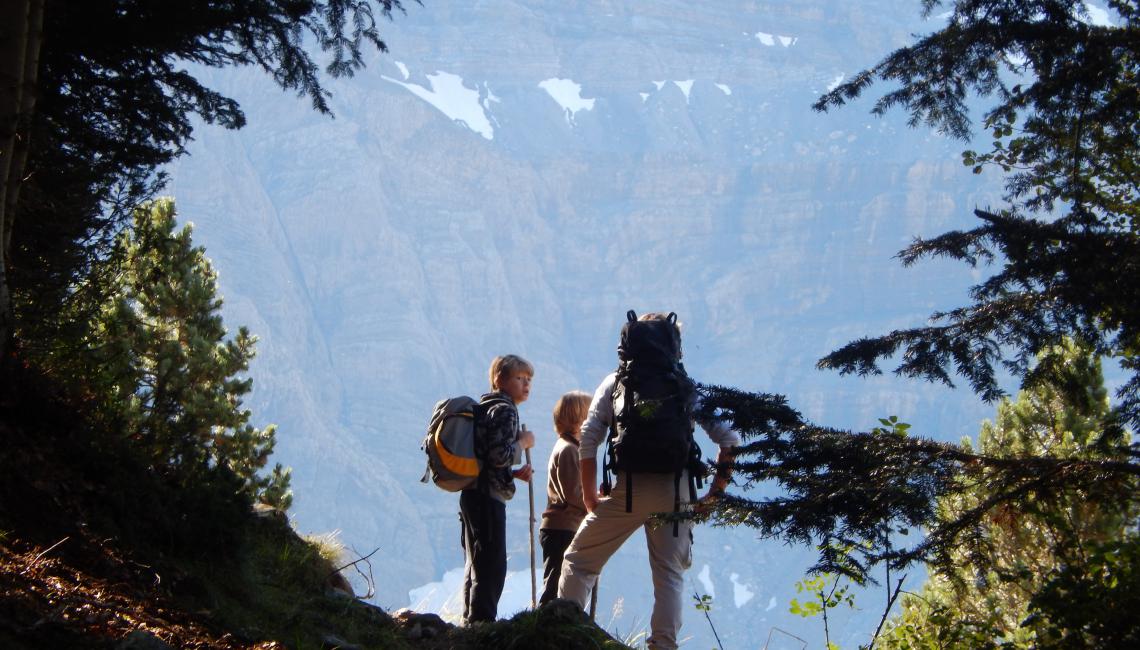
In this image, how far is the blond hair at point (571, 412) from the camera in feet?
17.3

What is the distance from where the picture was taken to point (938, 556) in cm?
275

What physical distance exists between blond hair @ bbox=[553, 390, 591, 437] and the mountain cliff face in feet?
380

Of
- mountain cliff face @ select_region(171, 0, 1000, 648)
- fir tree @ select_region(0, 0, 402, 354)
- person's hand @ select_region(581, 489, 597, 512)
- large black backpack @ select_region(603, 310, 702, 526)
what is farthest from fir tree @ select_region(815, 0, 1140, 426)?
mountain cliff face @ select_region(171, 0, 1000, 648)

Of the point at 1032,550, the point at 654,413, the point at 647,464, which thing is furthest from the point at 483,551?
the point at 1032,550

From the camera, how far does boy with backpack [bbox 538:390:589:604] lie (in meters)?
5.20

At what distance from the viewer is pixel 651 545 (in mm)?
4496

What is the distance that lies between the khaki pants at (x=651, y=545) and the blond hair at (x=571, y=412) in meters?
0.73

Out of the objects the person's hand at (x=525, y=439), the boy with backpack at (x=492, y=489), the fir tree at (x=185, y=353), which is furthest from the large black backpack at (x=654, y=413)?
the fir tree at (x=185, y=353)

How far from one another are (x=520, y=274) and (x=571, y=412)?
500ft

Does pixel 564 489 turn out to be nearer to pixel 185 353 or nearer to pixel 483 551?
pixel 483 551

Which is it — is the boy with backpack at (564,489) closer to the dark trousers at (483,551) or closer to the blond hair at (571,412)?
the blond hair at (571,412)

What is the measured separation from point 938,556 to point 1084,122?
84.4 inches

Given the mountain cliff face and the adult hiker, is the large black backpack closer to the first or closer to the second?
the adult hiker

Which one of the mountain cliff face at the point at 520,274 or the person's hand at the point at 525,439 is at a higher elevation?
the mountain cliff face at the point at 520,274
